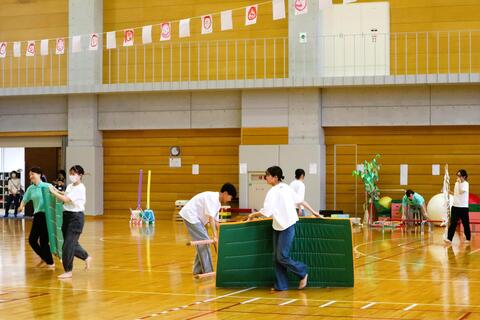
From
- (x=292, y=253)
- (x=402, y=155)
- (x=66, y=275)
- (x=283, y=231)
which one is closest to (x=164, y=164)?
(x=402, y=155)

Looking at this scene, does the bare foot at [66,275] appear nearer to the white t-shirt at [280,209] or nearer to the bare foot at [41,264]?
the bare foot at [41,264]

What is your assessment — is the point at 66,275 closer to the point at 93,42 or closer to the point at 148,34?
the point at 148,34

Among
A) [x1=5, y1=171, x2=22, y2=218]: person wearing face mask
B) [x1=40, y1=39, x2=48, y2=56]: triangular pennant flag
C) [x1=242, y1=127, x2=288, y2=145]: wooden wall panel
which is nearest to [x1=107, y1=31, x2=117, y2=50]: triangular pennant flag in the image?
[x1=40, y1=39, x2=48, y2=56]: triangular pennant flag

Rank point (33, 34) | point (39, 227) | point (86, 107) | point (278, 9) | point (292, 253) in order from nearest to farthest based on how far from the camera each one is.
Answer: point (292, 253) → point (39, 227) → point (278, 9) → point (86, 107) → point (33, 34)

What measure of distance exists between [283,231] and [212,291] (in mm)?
1319

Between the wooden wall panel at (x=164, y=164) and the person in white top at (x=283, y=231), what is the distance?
18.3 m

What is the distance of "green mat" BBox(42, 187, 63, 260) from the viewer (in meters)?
14.6

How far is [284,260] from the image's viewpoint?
1166cm

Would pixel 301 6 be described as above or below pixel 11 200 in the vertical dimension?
above

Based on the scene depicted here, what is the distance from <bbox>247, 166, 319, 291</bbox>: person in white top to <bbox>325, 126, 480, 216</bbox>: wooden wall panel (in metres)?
17.2

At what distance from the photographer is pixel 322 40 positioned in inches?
1122

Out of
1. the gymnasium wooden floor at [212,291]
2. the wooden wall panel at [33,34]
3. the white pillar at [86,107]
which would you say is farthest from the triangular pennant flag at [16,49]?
the gymnasium wooden floor at [212,291]

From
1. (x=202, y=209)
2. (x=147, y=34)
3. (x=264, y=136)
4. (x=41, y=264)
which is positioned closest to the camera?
(x=202, y=209)

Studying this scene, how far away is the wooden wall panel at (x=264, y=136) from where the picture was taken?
2884 centimetres
